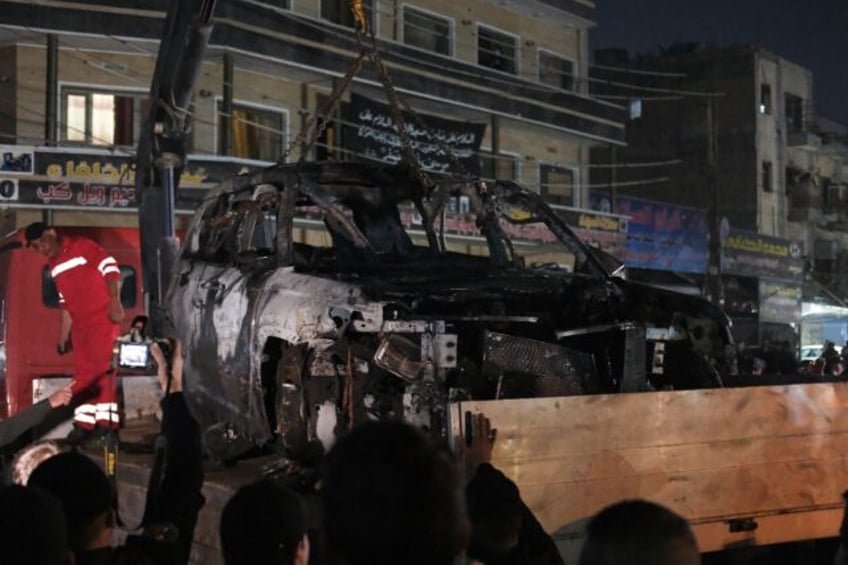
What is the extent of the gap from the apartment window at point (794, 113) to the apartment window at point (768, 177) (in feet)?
7.27

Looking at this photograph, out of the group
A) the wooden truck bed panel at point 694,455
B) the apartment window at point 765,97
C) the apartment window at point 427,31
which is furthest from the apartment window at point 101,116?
the apartment window at point 765,97

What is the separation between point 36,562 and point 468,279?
14.4ft

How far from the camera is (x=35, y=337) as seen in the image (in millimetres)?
11266

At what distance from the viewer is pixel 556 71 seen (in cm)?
3052

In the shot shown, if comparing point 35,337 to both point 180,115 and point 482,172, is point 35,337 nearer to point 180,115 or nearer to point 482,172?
point 180,115

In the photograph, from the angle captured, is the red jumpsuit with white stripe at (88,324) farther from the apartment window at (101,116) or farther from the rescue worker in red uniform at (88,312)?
the apartment window at (101,116)

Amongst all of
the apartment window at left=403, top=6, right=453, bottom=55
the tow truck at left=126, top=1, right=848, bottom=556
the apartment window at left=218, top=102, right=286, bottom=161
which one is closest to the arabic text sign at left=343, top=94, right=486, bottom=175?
the apartment window at left=218, top=102, right=286, bottom=161

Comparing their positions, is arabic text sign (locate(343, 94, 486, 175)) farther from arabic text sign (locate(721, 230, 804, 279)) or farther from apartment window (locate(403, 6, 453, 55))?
arabic text sign (locate(721, 230, 804, 279))

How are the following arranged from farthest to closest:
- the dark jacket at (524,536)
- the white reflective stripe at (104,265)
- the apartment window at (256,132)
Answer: the apartment window at (256,132) → the white reflective stripe at (104,265) → the dark jacket at (524,536)

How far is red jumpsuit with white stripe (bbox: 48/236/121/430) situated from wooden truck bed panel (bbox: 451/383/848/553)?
15.5ft

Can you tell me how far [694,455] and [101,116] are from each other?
58.1 ft

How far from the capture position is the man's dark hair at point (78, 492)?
9.73ft

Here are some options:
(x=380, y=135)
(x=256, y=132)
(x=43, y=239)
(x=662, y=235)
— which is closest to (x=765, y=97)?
(x=662, y=235)

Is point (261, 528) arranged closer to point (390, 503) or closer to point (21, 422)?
point (390, 503)
